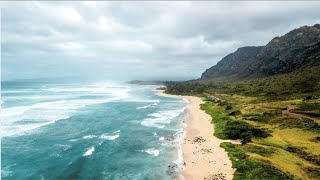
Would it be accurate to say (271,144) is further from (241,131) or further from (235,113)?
(235,113)

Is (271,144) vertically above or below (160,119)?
below

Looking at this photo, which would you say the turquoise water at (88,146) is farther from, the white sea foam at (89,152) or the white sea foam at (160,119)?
the white sea foam at (160,119)

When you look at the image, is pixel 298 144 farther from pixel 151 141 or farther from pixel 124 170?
pixel 124 170

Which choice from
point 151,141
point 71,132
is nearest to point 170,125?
point 151,141

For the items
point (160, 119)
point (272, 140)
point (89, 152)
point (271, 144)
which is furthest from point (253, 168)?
point (160, 119)

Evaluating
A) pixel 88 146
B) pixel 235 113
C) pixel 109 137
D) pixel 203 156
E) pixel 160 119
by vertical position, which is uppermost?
pixel 235 113

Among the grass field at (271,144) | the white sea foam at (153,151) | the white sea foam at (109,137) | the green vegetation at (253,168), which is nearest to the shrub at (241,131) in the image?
the grass field at (271,144)

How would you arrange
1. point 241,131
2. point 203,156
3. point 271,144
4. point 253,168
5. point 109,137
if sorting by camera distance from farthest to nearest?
point 109,137
point 241,131
point 271,144
point 203,156
point 253,168

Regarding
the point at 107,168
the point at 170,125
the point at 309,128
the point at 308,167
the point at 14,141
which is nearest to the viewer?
the point at 308,167
